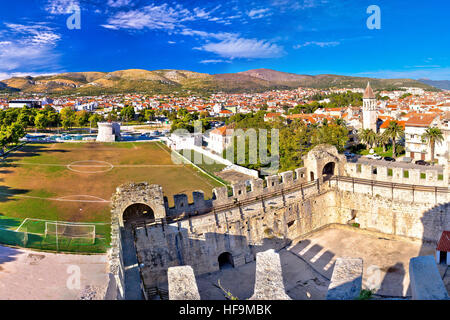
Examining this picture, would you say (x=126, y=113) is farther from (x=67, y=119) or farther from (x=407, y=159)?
(x=407, y=159)

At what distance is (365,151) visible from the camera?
61438 mm

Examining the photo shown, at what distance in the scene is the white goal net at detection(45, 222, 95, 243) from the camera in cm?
1939

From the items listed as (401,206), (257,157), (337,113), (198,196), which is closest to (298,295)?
(198,196)

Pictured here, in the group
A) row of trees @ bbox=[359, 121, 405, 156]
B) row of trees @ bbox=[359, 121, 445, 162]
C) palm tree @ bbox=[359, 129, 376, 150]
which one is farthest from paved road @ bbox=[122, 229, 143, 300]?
palm tree @ bbox=[359, 129, 376, 150]

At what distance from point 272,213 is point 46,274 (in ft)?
36.9

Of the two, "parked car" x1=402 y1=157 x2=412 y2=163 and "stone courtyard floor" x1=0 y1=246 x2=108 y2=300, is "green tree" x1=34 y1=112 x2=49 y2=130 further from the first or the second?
"parked car" x1=402 y1=157 x2=412 y2=163

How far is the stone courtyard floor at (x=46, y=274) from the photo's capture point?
13.0 metres

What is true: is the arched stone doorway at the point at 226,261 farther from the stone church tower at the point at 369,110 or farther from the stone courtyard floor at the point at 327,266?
the stone church tower at the point at 369,110

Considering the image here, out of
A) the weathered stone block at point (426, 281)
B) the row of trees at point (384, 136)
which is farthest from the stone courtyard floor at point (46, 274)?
the row of trees at point (384, 136)

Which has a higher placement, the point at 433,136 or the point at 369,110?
the point at 369,110

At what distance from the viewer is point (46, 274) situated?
1525 cm

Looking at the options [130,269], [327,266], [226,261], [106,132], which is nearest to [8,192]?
[226,261]

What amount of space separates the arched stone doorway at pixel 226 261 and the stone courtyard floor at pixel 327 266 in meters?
0.40
